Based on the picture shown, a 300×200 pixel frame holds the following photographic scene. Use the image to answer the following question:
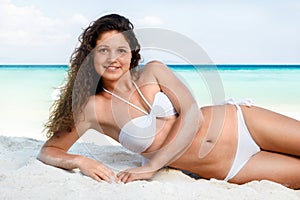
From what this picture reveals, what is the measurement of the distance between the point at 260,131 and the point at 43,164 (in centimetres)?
120

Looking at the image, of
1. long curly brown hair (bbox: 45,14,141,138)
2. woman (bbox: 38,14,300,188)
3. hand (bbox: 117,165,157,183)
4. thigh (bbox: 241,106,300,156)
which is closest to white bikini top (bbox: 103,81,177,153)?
woman (bbox: 38,14,300,188)

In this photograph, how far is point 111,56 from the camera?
2.42 meters

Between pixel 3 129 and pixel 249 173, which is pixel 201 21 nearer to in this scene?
pixel 3 129

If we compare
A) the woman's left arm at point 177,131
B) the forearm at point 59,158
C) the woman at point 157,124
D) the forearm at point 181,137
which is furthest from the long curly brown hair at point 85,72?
the forearm at point 181,137

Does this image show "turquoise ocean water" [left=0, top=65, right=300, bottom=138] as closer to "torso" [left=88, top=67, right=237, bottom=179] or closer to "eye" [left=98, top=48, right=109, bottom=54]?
"torso" [left=88, top=67, right=237, bottom=179]

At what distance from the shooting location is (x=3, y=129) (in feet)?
18.3

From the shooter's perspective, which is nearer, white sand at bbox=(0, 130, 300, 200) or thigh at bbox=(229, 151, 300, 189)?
white sand at bbox=(0, 130, 300, 200)

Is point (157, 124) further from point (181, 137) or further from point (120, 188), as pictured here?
point (120, 188)

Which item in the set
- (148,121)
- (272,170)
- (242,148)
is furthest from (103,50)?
(272,170)

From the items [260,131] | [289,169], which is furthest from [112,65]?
[289,169]

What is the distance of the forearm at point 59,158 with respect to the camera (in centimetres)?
245

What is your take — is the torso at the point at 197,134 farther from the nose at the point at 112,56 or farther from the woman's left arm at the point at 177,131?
the nose at the point at 112,56

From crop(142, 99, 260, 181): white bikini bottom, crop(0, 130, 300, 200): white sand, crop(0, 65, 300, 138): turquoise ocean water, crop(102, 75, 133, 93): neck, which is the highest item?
crop(102, 75, 133, 93): neck

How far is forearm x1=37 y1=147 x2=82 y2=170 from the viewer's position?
2.45 metres
